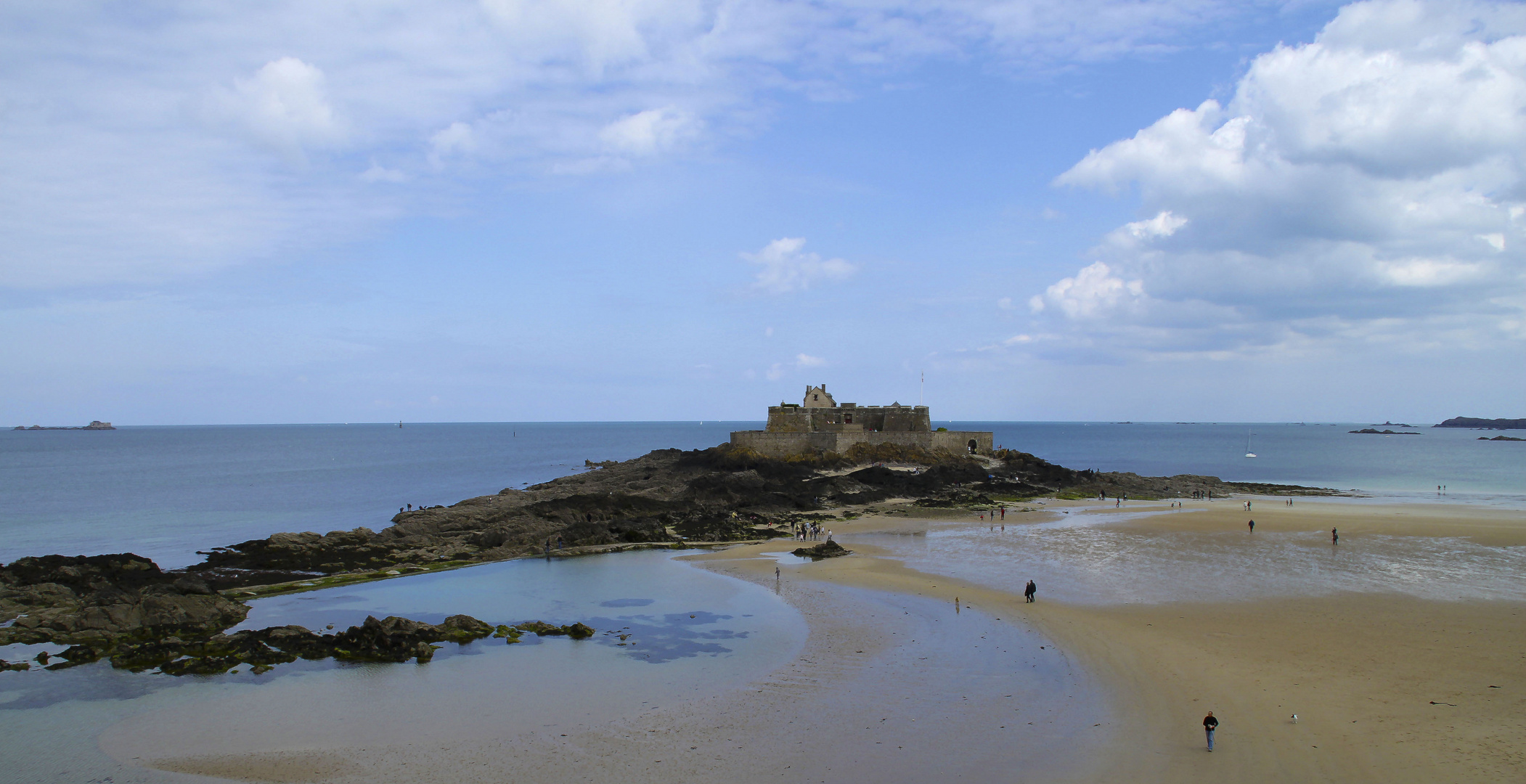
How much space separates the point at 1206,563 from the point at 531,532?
2331cm

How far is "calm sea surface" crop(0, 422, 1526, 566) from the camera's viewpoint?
119ft

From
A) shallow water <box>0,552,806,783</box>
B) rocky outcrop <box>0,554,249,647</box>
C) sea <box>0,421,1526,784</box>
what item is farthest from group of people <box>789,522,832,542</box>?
rocky outcrop <box>0,554,249,647</box>

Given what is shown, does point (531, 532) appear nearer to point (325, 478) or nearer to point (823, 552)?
point (823, 552)

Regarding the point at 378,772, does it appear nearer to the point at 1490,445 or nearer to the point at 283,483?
the point at 283,483

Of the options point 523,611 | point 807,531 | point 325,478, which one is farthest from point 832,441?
point 325,478

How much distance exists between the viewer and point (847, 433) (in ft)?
172

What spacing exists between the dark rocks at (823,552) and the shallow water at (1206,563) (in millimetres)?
2024

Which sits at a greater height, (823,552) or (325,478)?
(823,552)

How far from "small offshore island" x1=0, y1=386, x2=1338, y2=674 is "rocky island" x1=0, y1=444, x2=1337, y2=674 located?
61 mm

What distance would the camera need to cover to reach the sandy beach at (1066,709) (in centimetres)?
1056

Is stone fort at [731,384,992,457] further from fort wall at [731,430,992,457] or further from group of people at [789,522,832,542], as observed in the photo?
group of people at [789,522,832,542]

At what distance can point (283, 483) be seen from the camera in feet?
194

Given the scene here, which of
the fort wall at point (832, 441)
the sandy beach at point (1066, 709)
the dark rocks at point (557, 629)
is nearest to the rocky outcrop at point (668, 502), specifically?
the fort wall at point (832, 441)

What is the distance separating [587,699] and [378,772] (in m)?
3.50
